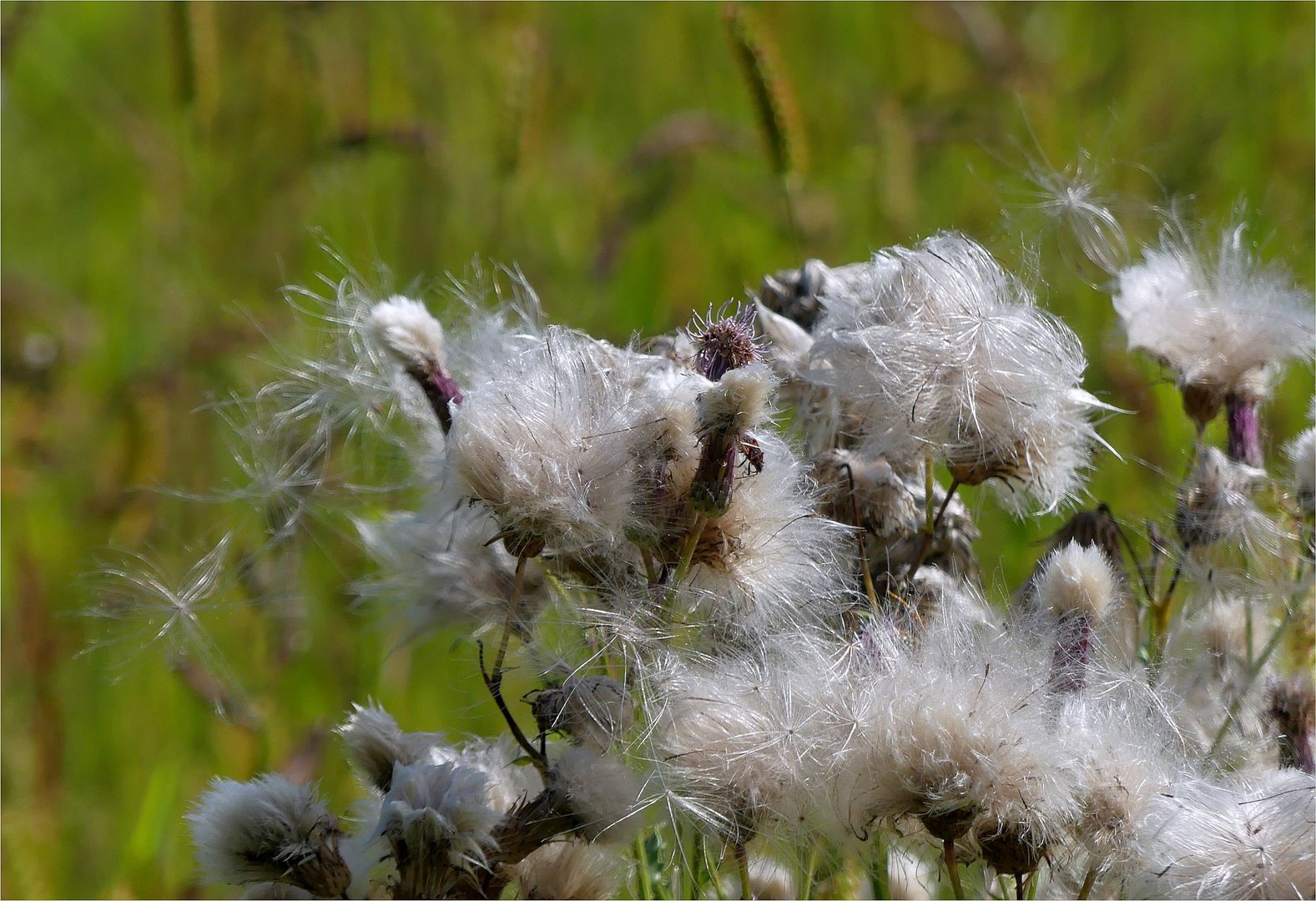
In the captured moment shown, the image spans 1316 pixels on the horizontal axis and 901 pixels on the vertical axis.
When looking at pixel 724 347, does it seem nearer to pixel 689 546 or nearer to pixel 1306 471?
pixel 689 546

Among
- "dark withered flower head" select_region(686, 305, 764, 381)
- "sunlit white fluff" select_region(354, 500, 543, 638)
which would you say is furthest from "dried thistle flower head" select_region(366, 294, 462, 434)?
"dark withered flower head" select_region(686, 305, 764, 381)

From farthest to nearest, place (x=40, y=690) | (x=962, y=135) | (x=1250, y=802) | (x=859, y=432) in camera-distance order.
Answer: (x=962, y=135) < (x=40, y=690) < (x=859, y=432) < (x=1250, y=802)

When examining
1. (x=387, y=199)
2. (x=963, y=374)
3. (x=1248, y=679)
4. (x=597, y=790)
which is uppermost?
(x=387, y=199)

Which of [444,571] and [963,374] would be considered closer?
[963,374]

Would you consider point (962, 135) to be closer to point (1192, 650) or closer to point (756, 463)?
point (1192, 650)

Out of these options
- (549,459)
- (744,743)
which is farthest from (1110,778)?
(549,459)

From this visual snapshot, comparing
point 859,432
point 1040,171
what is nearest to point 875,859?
point 859,432

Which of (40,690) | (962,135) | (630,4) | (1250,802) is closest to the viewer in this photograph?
(1250,802)
